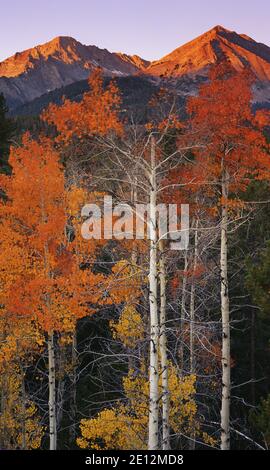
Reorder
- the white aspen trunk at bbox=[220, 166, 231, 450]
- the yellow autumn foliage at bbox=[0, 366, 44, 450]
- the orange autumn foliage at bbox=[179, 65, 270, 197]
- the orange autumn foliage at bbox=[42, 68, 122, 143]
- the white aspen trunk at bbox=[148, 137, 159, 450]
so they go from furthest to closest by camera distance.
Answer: the orange autumn foliage at bbox=[42, 68, 122, 143] → the yellow autumn foliage at bbox=[0, 366, 44, 450] → the white aspen trunk at bbox=[220, 166, 231, 450] → the orange autumn foliage at bbox=[179, 65, 270, 197] → the white aspen trunk at bbox=[148, 137, 159, 450]

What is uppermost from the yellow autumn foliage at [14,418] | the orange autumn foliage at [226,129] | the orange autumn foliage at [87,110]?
the orange autumn foliage at [87,110]

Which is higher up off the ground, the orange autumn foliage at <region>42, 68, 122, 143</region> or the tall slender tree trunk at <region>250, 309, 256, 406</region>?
the orange autumn foliage at <region>42, 68, 122, 143</region>

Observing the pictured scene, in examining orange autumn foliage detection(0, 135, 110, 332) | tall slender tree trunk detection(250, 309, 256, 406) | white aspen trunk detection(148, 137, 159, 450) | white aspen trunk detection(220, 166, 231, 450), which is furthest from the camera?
tall slender tree trunk detection(250, 309, 256, 406)

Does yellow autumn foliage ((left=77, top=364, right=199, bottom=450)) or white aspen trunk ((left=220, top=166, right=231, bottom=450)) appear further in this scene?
yellow autumn foliage ((left=77, top=364, right=199, bottom=450))

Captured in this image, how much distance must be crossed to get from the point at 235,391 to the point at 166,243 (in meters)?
15.5

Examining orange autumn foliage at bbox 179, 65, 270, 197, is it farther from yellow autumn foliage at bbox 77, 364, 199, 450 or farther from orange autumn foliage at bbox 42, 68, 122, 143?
orange autumn foliage at bbox 42, 68, 122, 143

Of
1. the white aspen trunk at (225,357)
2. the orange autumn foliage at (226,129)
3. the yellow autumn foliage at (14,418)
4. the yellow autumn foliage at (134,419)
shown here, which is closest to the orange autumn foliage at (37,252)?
the yellow autumn foliage at (134,419)

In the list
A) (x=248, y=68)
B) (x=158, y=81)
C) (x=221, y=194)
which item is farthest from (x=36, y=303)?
(x=248, y=68)

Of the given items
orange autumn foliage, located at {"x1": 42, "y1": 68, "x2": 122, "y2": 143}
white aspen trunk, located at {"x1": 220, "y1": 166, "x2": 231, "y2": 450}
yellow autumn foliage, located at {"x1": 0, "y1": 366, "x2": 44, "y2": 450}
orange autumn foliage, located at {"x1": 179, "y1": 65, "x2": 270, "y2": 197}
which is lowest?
yellow autumn foliage, located at {"x1": 0, "y1": 366, "x2": 44, "y2": 450}

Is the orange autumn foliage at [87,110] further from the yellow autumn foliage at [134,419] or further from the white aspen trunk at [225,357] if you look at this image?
the yellow autumn foliage at [134,419]

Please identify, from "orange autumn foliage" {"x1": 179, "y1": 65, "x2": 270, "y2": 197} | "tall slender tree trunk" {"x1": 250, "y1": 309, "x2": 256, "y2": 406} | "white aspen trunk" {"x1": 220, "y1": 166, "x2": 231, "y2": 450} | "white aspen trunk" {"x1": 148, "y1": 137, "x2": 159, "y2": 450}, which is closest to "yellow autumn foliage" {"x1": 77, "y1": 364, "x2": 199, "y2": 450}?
"white aspen trunk" {"x1": 220, "y1": 166, "x2": 231, "y2": 450}

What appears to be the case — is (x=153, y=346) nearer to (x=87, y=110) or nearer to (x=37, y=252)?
(x=37, y=252)

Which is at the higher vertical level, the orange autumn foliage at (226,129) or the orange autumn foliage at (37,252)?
the orange autumn foliage at (226,129)

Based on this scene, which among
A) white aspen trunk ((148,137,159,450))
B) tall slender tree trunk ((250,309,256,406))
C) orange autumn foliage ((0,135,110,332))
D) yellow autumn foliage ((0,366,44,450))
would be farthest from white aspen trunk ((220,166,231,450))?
tall slender tree trunk ((250,309,256,406))
